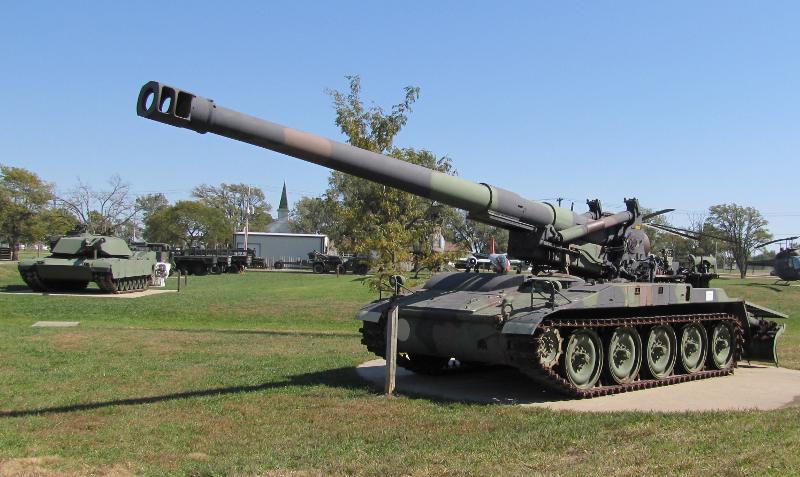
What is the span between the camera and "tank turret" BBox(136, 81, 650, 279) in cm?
692

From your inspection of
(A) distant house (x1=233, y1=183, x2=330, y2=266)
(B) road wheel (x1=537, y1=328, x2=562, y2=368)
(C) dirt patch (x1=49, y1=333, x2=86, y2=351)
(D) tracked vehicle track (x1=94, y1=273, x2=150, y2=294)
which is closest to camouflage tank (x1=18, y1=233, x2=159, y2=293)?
(D) tracked vehicle track (x1=94, y1=273, x2=150, y2=294)

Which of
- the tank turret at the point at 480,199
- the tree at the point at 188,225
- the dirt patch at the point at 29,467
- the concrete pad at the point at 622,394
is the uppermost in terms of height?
the tree at the point at 188,225

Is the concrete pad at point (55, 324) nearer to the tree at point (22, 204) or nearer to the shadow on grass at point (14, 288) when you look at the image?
the shadow on grass at point (14, 288)

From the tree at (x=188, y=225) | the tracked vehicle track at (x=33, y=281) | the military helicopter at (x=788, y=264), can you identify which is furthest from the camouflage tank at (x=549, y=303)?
the tree at (x=188, y=225)

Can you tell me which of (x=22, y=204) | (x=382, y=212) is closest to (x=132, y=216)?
(x=22, y=204)

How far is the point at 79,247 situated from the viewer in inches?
1139

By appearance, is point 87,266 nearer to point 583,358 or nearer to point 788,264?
point 583,358

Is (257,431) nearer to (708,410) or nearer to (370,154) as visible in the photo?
(370,154)

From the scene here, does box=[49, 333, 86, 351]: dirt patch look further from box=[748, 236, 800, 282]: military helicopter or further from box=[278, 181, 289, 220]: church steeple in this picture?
box=[278, 181, 289, 220]: church steeple

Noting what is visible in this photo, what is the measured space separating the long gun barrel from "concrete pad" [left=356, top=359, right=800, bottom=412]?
2113 mm

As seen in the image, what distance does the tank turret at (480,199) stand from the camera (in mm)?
6922

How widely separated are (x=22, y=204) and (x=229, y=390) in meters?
52.7

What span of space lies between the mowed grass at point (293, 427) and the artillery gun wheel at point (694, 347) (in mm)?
2643

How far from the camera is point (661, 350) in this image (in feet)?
36.5
